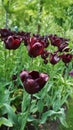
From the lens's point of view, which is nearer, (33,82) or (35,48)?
(33,82)

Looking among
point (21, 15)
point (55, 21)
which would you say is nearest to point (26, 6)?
point (21, 15)

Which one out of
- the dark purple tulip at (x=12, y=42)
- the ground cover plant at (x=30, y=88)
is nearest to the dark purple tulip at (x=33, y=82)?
the ground cover plant at (x=30, y=88)

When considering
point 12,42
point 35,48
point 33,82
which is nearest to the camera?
point 33,82

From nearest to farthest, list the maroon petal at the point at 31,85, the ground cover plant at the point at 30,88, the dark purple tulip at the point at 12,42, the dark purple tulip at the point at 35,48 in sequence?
1. the maroon petal at the point at 31,85
2. the ground cover plant at the point at 30,88
3. the dark purple tulip at the point at 35,48
4. the dark purple tulip at the point at 12,42

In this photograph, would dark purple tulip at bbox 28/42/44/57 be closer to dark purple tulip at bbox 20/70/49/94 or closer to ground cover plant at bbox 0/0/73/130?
ground cover plant at bbox 0/0/73/130

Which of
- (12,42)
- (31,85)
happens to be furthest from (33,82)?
(12,42)

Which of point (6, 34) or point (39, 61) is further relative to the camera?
point (39, 61)

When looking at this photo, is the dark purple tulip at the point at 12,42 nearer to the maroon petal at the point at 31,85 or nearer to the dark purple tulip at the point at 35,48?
the dark purple tulip at the point at 35,48

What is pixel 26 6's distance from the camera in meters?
9.95

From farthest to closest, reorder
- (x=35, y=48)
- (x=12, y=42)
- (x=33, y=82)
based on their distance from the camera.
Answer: (x=12, y=42), (x=35, y=48), (x=33, y=82)

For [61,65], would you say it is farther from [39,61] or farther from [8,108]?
[8,108]

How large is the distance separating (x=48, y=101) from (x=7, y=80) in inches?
20.8

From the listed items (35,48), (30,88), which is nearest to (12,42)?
(35,48)

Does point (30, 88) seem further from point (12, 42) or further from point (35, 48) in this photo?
point (12, 42)
